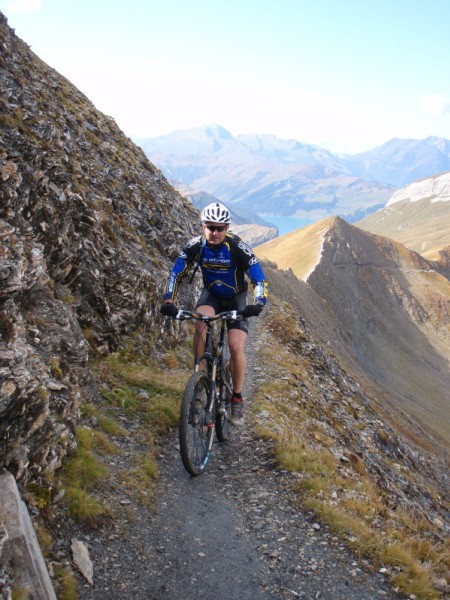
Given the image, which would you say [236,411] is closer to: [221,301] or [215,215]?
[221,301]

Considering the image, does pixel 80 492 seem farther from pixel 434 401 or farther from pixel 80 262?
pixel 434 401

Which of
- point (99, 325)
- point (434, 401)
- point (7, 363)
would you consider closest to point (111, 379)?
point (99, 325)

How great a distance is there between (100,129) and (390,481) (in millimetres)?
21564

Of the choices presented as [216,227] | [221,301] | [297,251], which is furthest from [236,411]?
[297,251]

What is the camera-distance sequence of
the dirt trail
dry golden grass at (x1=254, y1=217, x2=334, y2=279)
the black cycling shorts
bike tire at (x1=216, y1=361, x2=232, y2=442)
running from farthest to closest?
dry golden grass at (x1=254, y1=217, x2=334, y2=279), the black cycling shorts, bike tire at (x1=216, y1=361, x2=232, y2=442), the dirt trail

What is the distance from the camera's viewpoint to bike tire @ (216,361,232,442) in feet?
32.7

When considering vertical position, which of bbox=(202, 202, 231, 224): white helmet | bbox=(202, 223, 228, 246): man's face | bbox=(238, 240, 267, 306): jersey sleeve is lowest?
bbox=(238, 240, 267, 306): jersey sleeve

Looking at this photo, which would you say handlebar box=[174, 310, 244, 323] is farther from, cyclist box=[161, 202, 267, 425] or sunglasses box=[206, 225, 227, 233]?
sunglasses box=[206, 225, 227, 233]

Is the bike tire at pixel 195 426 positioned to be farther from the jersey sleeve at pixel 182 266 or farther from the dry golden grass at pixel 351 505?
the jersey sleeve at pixel 182 266

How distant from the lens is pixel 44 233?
12133 millimetres

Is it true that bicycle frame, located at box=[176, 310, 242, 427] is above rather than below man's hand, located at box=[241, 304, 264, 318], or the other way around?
below

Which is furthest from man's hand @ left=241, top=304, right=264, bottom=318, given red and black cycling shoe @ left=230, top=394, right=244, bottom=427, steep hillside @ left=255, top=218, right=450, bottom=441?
steep hillside @ left=255, top=218, right=450, bottom=441

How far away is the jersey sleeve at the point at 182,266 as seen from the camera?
10016mm

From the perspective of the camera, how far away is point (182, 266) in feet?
33.1
